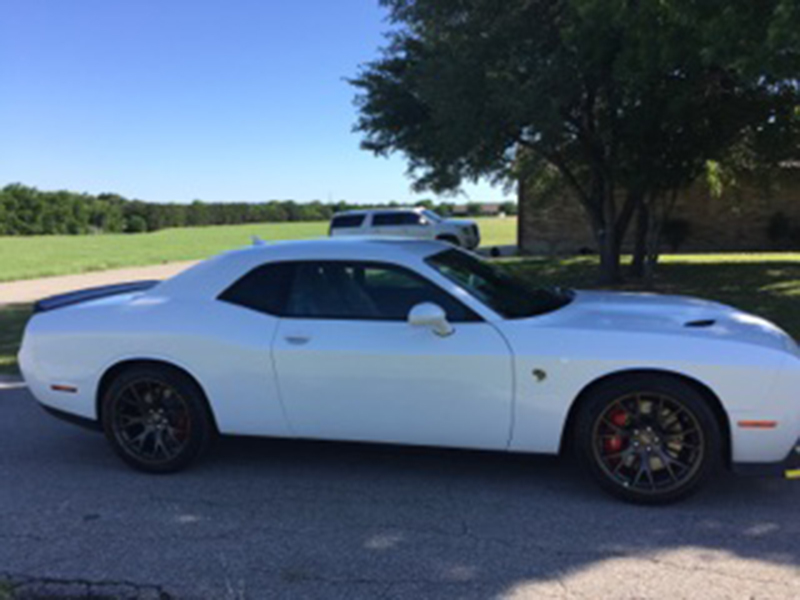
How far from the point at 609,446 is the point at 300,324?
6.45 feet

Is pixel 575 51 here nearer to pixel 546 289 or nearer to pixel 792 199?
pixel 546 289

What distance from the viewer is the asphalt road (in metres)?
3.14

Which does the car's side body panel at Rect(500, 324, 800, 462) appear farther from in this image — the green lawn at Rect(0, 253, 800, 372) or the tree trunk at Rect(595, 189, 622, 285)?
the tree trunk at Rect(595, 189, 622, 285)

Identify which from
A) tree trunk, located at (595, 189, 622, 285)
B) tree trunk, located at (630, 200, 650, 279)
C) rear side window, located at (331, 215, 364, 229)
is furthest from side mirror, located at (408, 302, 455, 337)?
rear side window, located at (331, 215, 364, 229)

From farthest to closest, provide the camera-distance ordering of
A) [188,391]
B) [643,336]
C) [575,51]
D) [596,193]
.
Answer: [596,193] → [575,51] → [188,391] → [643,336]

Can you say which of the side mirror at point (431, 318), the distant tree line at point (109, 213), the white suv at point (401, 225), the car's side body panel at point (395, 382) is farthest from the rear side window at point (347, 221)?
the distant tree line at point (109, 213)

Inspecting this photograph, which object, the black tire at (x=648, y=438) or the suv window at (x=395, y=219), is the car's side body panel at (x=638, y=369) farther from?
the suv window at (x=395, y=219)

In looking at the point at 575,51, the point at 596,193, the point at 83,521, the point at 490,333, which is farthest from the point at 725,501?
the point at 596,193

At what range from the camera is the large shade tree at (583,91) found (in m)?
8.46

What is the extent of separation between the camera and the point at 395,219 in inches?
928

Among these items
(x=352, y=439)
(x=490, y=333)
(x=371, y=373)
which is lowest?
(x=352, y=439)

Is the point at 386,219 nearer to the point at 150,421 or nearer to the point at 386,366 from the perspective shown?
the point at 150,421

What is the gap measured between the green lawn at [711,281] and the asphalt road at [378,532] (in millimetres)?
4670

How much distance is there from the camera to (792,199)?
23203 millimetres
